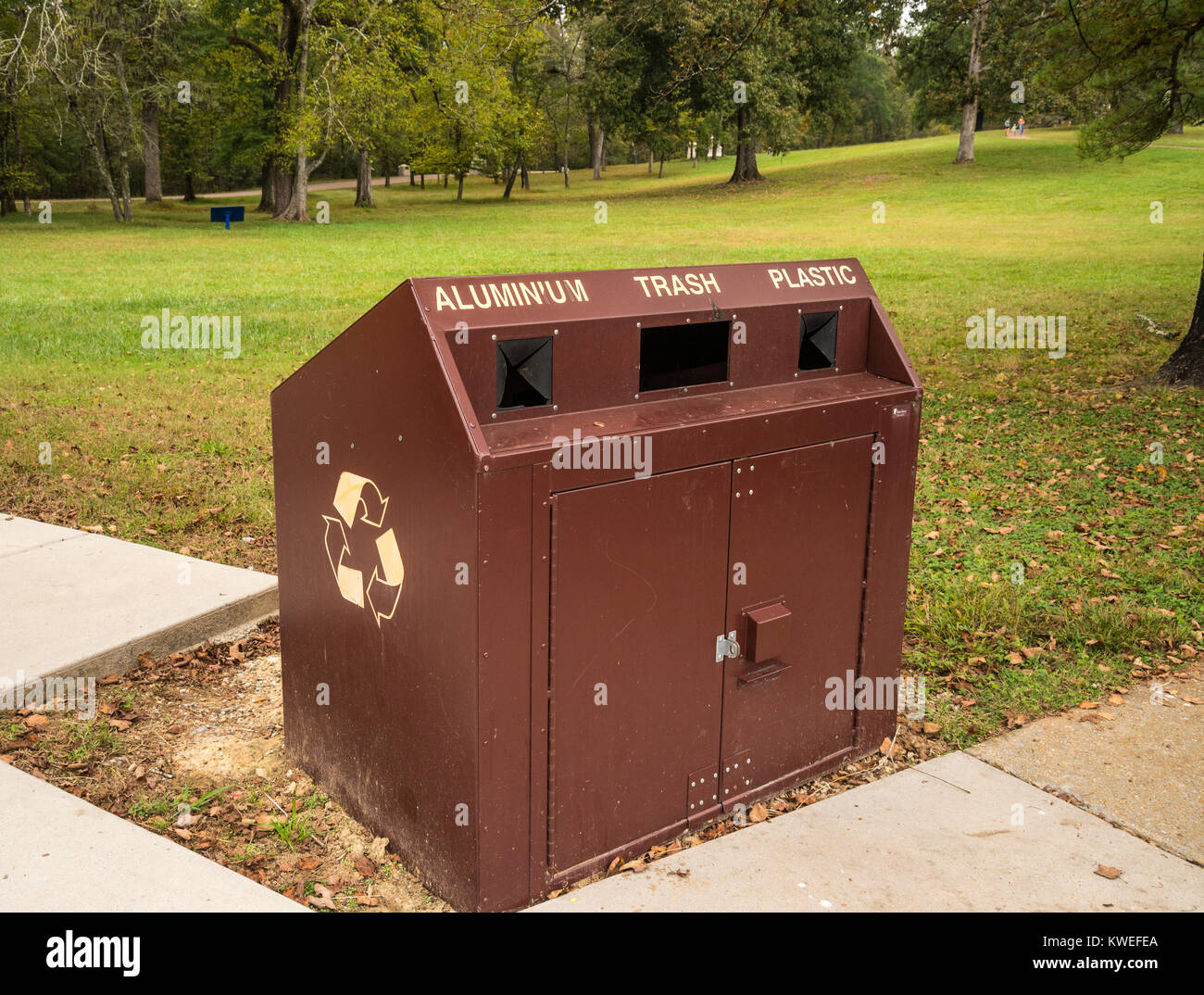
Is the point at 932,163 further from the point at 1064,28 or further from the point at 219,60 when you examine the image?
the point at 1064,28

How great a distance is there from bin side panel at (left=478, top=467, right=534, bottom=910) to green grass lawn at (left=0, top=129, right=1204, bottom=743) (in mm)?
1934

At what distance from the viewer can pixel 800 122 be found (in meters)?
39.0

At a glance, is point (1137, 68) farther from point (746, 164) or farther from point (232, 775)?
point (746, 164)

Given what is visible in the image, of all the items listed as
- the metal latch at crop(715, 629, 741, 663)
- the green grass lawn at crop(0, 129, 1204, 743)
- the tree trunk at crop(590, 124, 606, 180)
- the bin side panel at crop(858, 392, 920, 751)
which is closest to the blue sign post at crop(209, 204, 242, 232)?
the green grass lawn at crop(0, 129, 1204, 743)

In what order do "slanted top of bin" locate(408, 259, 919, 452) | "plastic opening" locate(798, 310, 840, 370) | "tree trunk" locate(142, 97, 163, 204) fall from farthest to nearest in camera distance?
"tree trunk" locate(142, 97, 163, 204), "plastic opening" locate(798, 310, 840, 370), "slanted top of bin" locate(408, 259, 919, 452)

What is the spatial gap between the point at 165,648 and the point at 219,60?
36537mm

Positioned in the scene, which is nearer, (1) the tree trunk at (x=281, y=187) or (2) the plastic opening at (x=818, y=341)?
(2) the plastic opening at (x=818, y=341)

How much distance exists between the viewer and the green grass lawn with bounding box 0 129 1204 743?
4957mm

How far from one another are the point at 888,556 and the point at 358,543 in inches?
67.0

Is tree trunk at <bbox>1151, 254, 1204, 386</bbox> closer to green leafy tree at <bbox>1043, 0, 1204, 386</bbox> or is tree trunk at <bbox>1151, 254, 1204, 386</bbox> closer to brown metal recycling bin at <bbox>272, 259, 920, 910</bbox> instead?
green leafy tree at <bbox>1043, 0, 1204, 386</bbox>

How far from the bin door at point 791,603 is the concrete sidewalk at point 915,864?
0.21 m

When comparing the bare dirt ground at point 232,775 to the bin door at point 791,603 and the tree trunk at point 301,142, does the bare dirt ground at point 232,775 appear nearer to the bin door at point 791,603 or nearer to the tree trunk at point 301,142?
the bin door at point 791,603

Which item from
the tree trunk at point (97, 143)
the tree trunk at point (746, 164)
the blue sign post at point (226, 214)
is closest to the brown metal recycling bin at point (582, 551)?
the tree trunk at point (97, 143)

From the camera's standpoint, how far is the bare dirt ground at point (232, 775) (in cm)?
308
